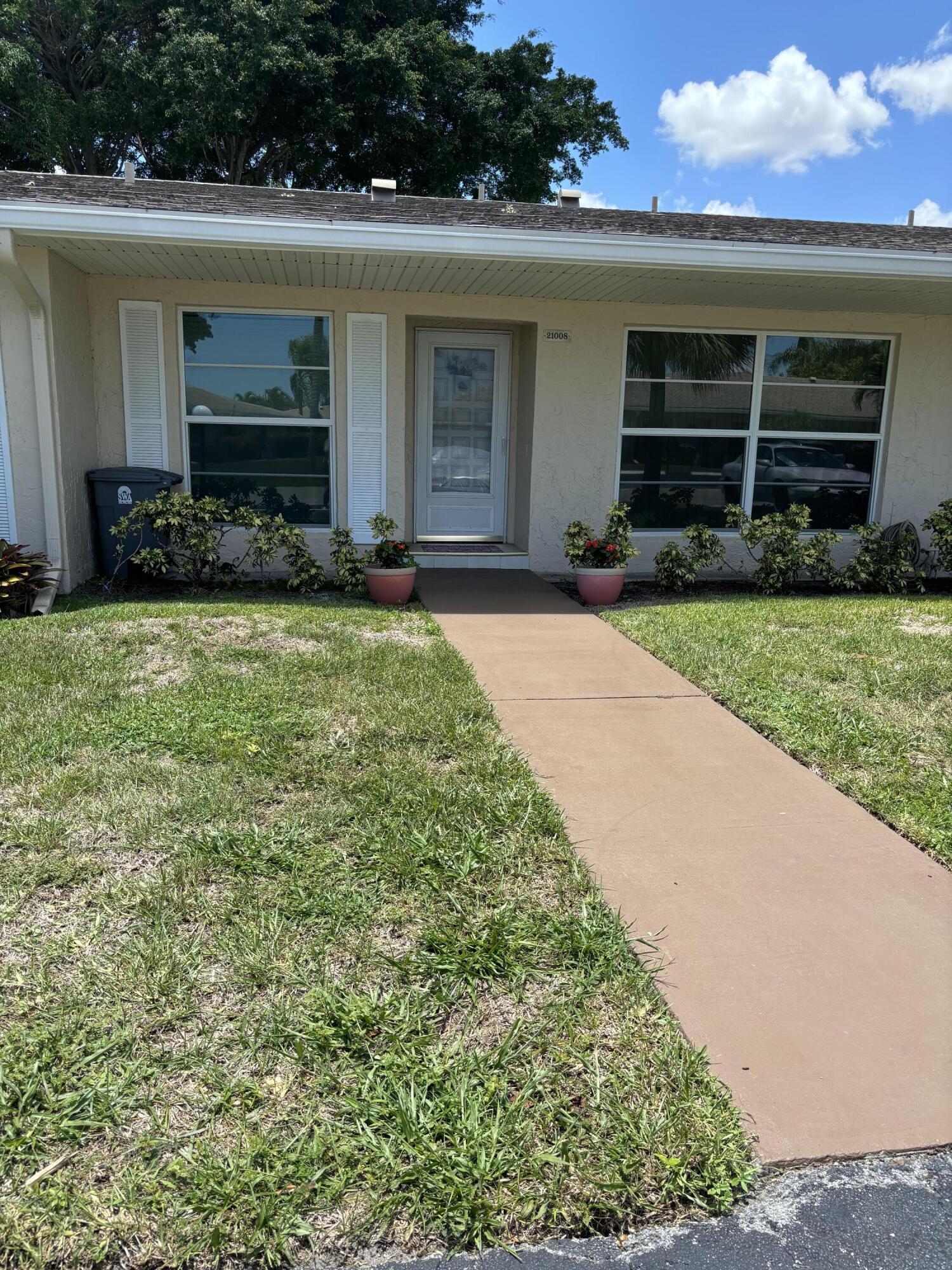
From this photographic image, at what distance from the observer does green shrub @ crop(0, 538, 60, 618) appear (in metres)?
7.36

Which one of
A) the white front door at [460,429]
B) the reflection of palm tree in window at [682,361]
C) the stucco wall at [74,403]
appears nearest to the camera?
the stucco wall at [74,403]

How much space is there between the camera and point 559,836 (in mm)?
3695

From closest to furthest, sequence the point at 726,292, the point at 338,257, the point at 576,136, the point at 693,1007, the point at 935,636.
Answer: the point at 693,1007 → the point at 935,636 → the point at 338,257 → the point at 726,292 → the point at 576,136

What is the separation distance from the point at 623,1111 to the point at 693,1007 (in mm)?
504

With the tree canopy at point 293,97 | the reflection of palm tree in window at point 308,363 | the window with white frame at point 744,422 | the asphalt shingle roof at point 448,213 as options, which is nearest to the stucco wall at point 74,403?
the asphalt shingle roof at point 448,213

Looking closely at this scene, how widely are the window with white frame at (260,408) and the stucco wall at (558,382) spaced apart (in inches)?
5.3

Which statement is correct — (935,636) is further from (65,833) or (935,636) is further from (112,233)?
(112,233)

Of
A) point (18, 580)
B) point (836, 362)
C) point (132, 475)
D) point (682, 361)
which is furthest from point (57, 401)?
point (836, 362)

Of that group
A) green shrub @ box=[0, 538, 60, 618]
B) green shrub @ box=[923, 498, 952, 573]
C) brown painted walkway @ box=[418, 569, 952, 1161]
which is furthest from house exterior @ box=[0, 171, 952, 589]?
brown painted walkway @ box=[418, 569, 952, 1161]

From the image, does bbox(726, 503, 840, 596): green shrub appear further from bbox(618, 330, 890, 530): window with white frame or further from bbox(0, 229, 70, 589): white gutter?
bbox(0, 229, 70, 589): white gutter

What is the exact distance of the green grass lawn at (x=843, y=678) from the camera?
168 inches

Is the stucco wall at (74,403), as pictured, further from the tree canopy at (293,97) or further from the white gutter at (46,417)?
the tree canopy at (293,97)

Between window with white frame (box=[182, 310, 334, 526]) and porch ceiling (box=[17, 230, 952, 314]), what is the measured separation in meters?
0.46

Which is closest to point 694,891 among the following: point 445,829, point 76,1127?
point 445,829
